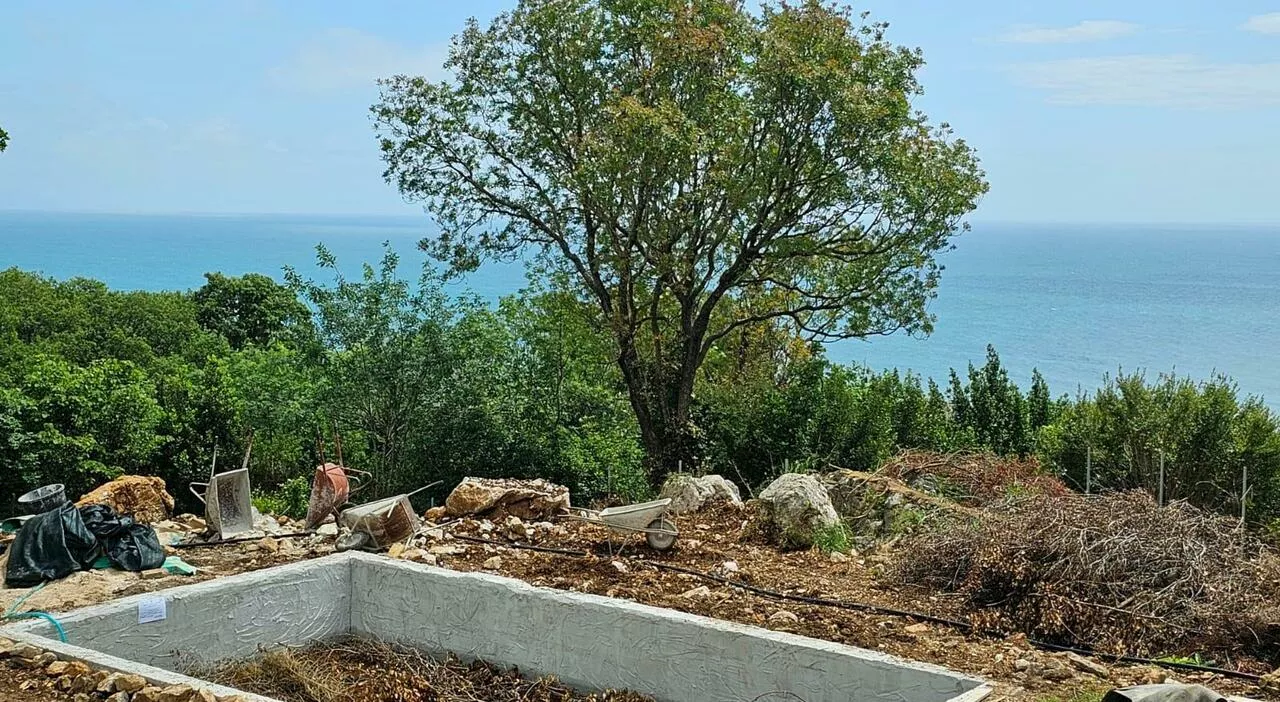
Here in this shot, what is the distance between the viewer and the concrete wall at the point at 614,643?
6.44 meters

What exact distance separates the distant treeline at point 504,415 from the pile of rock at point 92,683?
7044mm

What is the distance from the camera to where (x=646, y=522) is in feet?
29.3

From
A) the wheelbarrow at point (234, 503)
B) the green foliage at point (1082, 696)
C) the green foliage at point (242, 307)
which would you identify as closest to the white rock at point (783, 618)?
the green foliage at point (1082, 696)

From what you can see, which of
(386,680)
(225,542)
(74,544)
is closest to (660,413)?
(225,542)

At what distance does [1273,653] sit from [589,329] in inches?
464

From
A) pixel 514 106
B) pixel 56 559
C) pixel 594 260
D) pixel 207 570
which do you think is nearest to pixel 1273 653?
pixel 207 570

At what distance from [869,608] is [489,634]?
250 centimetres

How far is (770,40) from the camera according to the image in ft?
49.9

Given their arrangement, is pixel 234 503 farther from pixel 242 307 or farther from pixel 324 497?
pixel 242 307

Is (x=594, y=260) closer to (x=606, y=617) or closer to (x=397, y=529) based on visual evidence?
(x=397, y=529)

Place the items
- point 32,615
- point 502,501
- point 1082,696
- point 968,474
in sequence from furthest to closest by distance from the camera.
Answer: point 968,474
point 502,501
point 32,615
point 1082,696

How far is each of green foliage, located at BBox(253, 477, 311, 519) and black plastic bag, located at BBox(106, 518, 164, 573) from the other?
410 centimetres

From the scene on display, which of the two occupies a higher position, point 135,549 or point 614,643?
point 135,549

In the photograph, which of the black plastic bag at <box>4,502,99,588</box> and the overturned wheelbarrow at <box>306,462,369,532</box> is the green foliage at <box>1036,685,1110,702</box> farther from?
A: the black plastic bag at <box>4,502,99,588</box>
